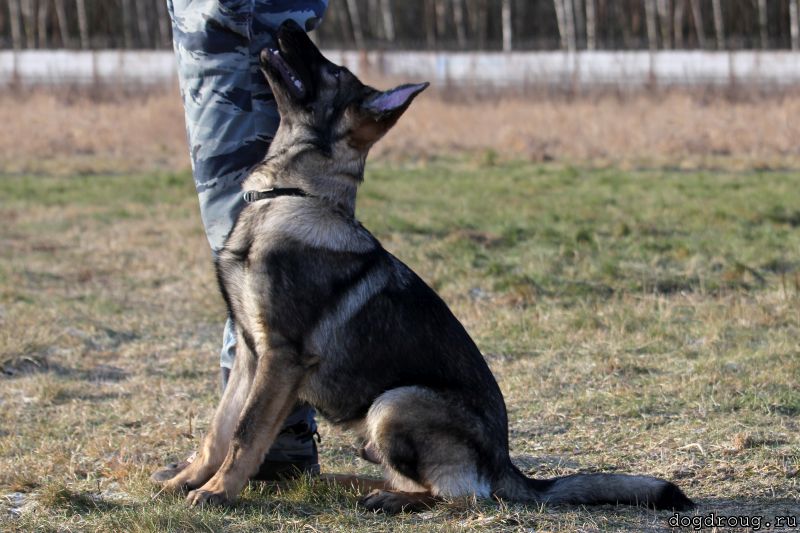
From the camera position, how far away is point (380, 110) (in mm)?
3680

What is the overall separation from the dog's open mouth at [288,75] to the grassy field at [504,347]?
1.34 meters

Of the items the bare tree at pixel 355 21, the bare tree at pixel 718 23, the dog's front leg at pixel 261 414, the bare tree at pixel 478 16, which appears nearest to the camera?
the dog's front leg at pixel 261 414

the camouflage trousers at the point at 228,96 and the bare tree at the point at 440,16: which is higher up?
the bare tree at the point at 440,16

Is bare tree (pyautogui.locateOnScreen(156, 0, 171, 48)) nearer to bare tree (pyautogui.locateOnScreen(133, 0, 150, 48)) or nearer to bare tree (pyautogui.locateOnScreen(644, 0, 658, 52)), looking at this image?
bare tree (pyautogui.locateOnScreen(133, 0, 150, 48))

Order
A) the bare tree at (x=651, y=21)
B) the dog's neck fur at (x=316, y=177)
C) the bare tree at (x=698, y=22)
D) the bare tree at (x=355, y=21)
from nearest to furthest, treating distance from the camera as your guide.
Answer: the dog's neck fur at (x=316, y=177)
the bare tree at (x=651, y=21)
the bare tree at (x=698, y=22)
the bare tree at (x=355, y=21)

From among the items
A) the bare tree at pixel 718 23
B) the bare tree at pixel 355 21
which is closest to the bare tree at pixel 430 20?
the bare tree at pixel 355 21

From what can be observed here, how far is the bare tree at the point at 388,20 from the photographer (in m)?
30.8

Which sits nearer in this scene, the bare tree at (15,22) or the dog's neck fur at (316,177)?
the dog's neck fur at (316,177)

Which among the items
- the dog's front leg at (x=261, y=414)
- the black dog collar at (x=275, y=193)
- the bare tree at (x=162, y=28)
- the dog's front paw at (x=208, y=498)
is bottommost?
the dog's front paw at (x=208, y=498)

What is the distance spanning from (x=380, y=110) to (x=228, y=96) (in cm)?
61

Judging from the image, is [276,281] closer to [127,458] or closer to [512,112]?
[127,458]

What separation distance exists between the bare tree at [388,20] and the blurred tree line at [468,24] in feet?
0.10

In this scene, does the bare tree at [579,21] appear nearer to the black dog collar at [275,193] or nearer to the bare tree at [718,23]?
the bare tree at [718,23]

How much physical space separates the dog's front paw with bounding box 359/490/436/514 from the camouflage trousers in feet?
1.77
